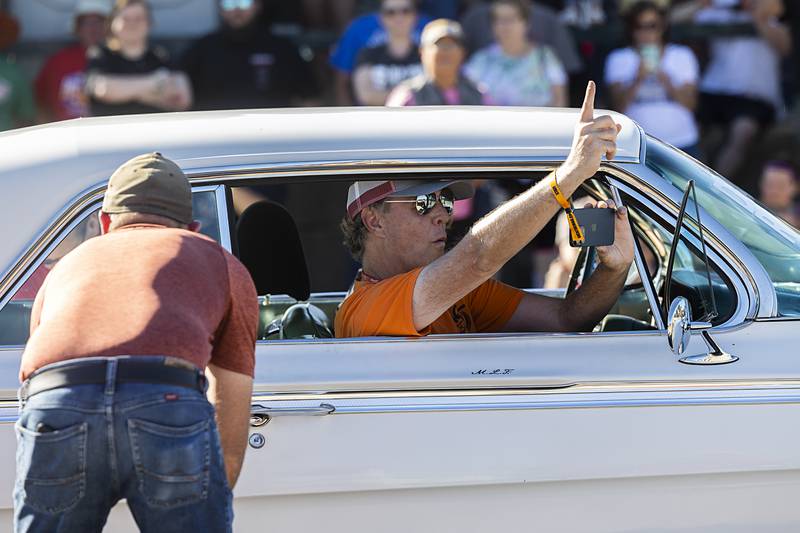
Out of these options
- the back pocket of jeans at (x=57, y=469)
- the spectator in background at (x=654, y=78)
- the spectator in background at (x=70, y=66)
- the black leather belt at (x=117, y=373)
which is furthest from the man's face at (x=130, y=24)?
the back pocket of jeans at (x=57, y=469)

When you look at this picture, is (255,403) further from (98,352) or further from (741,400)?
(741,400)

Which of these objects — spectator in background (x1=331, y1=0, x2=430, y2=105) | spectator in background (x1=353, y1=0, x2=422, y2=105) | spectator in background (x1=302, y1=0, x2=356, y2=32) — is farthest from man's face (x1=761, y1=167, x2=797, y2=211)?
spectator in background (x1=302, y1=0, x2=356, y2=32)

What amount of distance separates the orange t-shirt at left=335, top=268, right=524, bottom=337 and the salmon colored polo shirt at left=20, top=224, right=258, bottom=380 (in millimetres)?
731

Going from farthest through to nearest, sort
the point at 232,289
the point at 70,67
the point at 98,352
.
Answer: the point at 70,67 < the point at 232,289 < the point at 98,352

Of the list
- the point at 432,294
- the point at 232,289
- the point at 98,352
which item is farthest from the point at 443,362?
the point at 98,352

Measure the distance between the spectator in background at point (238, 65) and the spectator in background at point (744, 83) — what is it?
→ 319 centimetres

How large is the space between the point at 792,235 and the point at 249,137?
1.75 m

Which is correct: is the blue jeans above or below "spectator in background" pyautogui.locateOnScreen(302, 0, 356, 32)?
below

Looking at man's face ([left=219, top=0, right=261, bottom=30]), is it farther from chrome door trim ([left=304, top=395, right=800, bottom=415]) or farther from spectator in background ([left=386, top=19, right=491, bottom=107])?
chrome door trim ([left=304, top=395, right=800, bottom=415])

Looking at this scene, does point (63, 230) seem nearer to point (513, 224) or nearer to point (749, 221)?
point (513, 224)

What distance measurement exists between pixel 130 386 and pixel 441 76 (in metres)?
4.72

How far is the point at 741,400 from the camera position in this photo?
3504 mm

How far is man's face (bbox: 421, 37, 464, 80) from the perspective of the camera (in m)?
7.20

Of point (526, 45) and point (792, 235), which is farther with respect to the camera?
point (526, 45)
